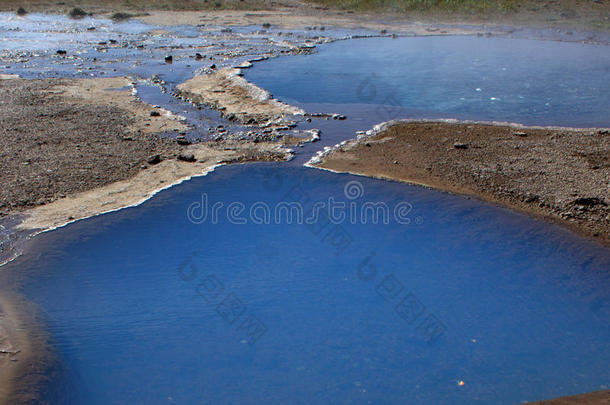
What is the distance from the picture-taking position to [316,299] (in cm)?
667

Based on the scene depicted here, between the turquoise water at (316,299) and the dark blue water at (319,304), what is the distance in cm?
2

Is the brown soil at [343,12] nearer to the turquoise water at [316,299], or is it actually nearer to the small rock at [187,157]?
the small rock at [187,157]

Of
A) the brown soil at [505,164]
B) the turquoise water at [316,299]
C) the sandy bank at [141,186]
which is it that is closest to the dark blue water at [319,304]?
the turquoise water at [316,299]

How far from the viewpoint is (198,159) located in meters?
10.8

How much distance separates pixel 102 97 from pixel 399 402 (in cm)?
1280

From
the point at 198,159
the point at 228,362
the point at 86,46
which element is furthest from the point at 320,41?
the point at 228,362

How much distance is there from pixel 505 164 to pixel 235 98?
7746 mm

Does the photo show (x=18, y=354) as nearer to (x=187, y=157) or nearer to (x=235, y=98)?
(x=187, y=157)

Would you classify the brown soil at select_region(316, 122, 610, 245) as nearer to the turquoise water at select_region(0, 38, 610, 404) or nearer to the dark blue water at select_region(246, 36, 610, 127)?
the turquoise water at select_region(0, 38, 610, 404)

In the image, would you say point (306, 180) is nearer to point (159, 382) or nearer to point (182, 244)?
point (182, 244)

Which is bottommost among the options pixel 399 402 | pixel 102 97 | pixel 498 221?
pixel 399 402

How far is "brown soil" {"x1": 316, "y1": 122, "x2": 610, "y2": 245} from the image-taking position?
8781mm

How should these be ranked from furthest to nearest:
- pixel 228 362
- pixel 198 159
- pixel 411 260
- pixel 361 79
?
pixel 361 79 < pixel 198 159 < pixel 411 260 < pixel 228 362

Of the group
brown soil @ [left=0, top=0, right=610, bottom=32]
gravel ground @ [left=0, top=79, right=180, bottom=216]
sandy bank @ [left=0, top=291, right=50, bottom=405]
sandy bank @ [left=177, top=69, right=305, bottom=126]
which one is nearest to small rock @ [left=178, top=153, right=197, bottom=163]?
gravel ground @ [left=0, top=79, right=180, bottom=216]
